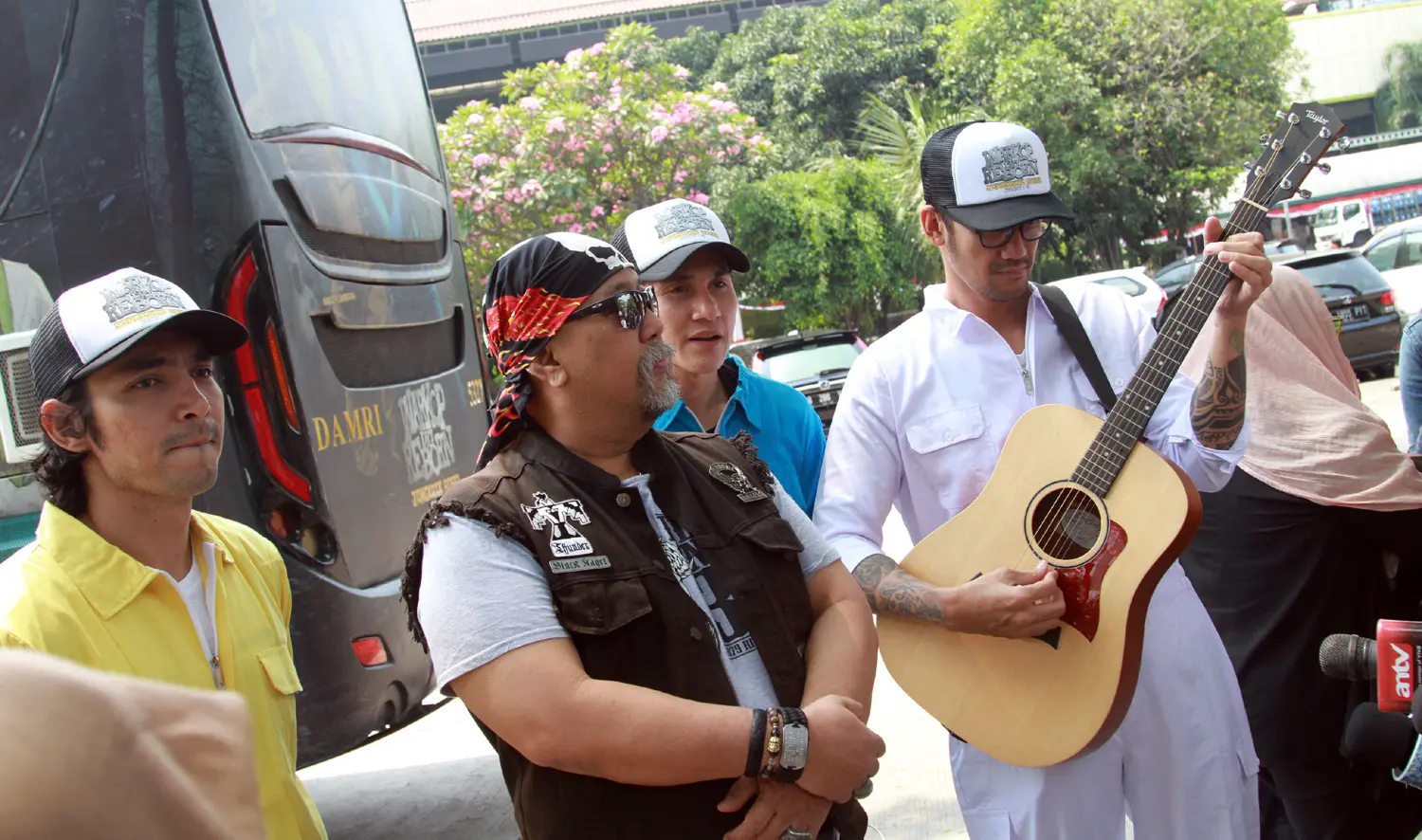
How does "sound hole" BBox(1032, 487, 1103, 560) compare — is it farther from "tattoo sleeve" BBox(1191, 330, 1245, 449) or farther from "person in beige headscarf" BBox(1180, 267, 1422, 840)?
"person in beige headscarf" BBox(1180, 267, 1422, 840)

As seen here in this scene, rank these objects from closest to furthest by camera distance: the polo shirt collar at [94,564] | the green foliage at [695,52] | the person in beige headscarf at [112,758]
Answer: the person in beige headscarf at [112,758], the polo shirt collar at [94,564], the green foliage at [695,52]

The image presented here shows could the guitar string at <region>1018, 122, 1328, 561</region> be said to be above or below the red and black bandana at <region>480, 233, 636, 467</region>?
below

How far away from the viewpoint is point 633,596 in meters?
1.90

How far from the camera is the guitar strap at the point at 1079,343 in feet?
8.77

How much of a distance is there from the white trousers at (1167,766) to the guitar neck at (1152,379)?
0.31 metres

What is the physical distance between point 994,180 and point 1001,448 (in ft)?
2.00

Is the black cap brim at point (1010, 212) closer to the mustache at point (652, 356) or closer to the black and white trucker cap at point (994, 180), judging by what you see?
the black and white trucker cap at point (994, 180)

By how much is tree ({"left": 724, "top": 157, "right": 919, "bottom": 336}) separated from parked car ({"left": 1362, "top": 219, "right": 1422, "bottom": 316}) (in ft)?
25.6

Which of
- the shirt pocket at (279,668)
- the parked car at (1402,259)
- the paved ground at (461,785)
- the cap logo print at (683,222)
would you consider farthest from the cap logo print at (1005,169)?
the parked car at (1402,259)

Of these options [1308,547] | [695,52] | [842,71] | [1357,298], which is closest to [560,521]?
[1308,547]

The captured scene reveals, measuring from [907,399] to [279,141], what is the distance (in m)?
2.51

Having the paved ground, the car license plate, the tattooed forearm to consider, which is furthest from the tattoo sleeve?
the car license plate

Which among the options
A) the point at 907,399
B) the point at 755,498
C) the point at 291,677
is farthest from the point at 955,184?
the point at 291,677

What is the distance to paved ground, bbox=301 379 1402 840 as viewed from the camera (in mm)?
4652
